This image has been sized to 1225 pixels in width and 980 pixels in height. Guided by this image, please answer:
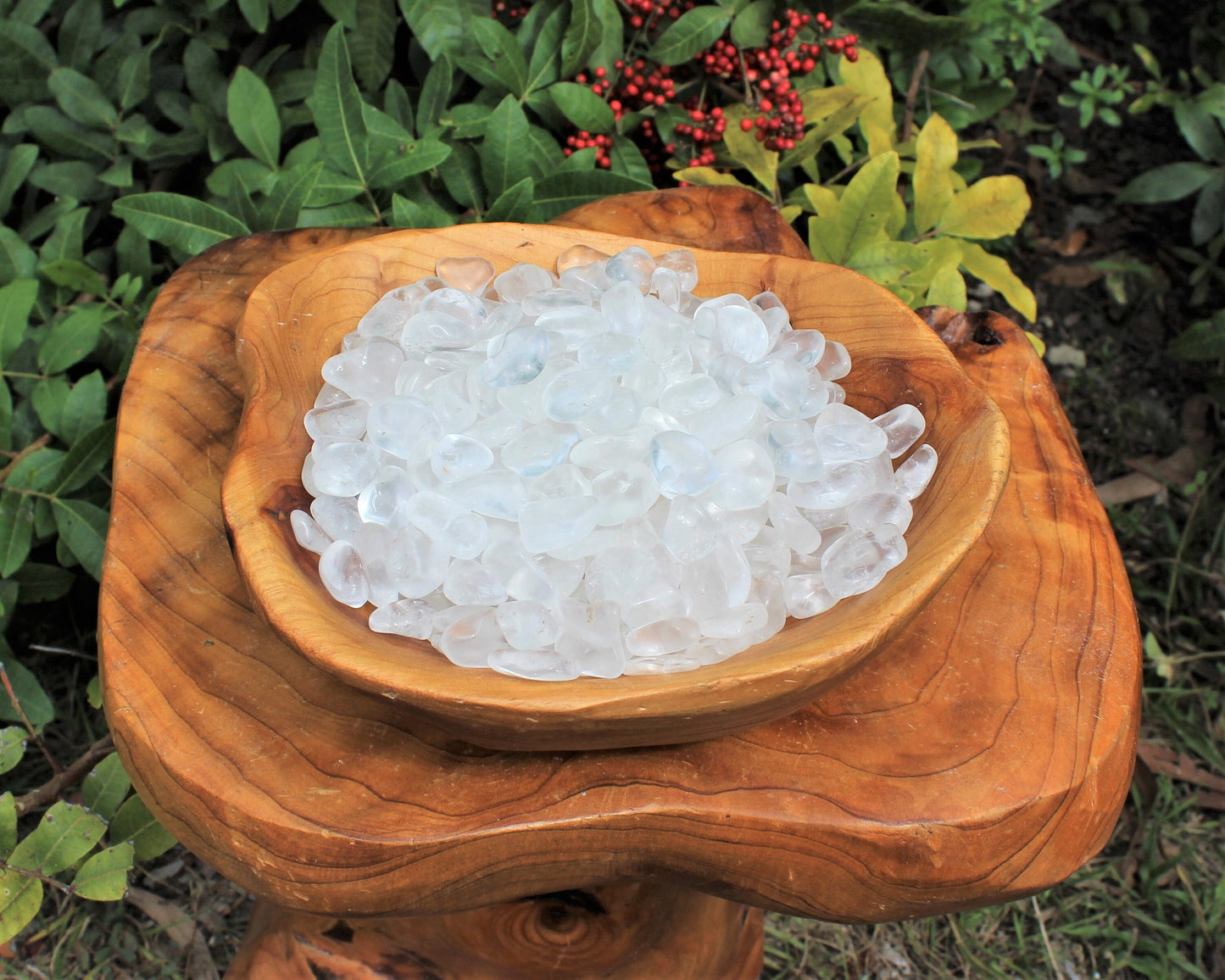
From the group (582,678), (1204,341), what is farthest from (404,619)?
(1204,341)

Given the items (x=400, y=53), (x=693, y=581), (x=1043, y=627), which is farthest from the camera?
(x=400, y=53)

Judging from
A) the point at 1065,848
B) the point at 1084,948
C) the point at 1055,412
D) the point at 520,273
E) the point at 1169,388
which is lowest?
the point at 1084,948

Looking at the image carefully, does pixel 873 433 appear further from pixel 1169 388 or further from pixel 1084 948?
pixel 1169 388

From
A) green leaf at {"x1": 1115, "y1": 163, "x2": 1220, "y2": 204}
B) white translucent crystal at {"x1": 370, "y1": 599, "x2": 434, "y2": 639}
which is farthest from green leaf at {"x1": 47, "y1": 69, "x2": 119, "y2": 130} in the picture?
green leaf at {"x1": 1115, "y1": 163, "x2": 1220, "y2": 204}

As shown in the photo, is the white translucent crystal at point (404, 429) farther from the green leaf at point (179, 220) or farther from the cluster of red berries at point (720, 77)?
the cluster of red berries at point (720, 77)

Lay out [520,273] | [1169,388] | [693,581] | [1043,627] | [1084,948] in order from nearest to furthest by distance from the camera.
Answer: [693,581]
[1043,627]
[520,273]
[1084,948]
[1169,388]

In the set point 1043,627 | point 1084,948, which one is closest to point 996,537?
point 1043,627

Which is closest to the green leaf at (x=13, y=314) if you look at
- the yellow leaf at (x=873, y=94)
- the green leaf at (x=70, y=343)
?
the green leaf at (x=70, y=343)
